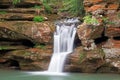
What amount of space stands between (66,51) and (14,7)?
4.60m

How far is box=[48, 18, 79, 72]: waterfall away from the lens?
58.1 ft

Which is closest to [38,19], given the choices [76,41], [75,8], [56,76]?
[76,41]

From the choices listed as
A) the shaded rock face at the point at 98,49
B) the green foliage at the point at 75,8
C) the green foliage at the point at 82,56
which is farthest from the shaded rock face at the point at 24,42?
the green foliage at the point at 75,8

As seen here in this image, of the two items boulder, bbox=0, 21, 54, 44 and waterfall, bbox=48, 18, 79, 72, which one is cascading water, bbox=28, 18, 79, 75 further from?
boulder, bbox=0, 21, 54, 44

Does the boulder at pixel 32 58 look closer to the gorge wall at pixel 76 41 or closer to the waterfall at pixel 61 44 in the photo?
the gorge wall at pixel 76 41

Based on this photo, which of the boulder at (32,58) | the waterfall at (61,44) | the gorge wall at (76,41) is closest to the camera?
the gorge wall at (76,41)

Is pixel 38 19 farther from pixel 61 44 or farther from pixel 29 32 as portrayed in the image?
pixel 61 44

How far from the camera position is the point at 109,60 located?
17.3 m

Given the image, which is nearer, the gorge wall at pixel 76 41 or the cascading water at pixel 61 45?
the gorge wall at pixel 76 41

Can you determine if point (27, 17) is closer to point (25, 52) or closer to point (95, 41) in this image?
point (25, 52)

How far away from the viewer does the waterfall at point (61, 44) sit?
17719 mm

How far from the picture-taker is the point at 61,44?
1848 cm

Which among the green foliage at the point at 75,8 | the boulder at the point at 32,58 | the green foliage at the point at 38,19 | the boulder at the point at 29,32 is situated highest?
the green foliage at the point at 75,8

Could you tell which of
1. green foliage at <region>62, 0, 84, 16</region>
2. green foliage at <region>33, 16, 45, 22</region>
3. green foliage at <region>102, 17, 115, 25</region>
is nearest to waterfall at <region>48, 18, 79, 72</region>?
green foliage at <region>33, 16, 45, 22</region>
